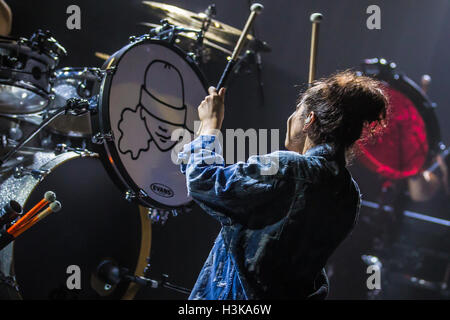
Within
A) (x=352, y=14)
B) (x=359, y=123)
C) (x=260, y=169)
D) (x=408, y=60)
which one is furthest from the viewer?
(x=408, y=60)

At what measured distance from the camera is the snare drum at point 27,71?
5.31 ft

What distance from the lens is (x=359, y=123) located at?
3.96 ft

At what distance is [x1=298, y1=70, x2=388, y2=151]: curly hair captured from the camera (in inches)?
46.7

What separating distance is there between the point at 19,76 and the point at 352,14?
104 inches

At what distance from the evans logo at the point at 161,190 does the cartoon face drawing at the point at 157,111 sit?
0.14 metres

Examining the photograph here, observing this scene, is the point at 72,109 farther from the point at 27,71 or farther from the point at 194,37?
the point at 194,37

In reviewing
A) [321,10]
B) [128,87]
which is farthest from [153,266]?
[321,10]

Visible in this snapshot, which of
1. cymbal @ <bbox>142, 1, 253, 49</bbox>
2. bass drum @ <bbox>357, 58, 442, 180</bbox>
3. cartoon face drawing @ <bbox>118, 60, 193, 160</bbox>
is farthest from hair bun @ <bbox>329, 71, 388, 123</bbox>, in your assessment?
bass drum @ <bbox>357, 58, 442, 180</bbox>

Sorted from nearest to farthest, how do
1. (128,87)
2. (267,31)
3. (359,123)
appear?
(359,123), (128,87), (267,31)

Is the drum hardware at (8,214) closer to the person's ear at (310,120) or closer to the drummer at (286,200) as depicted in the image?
the drummer at (286,200)

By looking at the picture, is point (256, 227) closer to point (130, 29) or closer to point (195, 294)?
point (195, 294)

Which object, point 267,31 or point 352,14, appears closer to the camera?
point 267,31

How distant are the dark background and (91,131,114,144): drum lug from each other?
111 centimetres

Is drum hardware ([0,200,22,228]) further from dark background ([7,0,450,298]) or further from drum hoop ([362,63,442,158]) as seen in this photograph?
drum hoop ([362,63,442,158])
